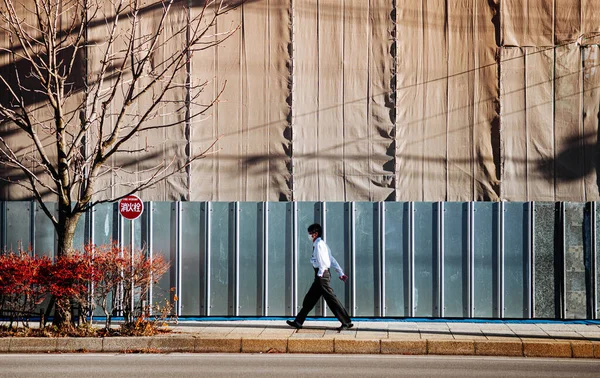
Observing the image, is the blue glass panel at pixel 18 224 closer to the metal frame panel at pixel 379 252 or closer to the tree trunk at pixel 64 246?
the metal frame panel at pixel 379 252

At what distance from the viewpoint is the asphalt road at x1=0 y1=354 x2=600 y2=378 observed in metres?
11.1

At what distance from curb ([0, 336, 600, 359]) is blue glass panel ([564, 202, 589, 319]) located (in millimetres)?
2760

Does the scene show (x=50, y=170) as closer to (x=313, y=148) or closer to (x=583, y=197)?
(x=313, y=148)

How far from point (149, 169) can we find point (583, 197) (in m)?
7.53

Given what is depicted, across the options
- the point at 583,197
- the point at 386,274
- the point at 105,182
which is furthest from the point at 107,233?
the point at 583,197

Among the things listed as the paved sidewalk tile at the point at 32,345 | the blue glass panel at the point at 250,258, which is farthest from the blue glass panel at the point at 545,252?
the paved sidewalk tile at the point at 32,345

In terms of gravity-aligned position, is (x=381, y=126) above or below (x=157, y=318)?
above

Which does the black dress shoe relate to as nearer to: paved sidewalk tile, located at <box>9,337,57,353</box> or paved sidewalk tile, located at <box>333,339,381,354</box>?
paved sidewalk tile, located at <box>333,339,381,354</box>

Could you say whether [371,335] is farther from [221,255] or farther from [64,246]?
[64,246]

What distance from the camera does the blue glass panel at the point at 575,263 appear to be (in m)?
15.6

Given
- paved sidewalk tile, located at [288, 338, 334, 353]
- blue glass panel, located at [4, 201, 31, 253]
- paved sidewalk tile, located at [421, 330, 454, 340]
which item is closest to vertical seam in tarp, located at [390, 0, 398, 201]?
paved sidewalk tile, located at [421, 330, 454, 340]

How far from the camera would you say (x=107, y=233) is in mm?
15938

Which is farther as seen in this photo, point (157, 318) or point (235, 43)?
point (235, 43)

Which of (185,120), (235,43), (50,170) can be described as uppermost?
(235,43)
